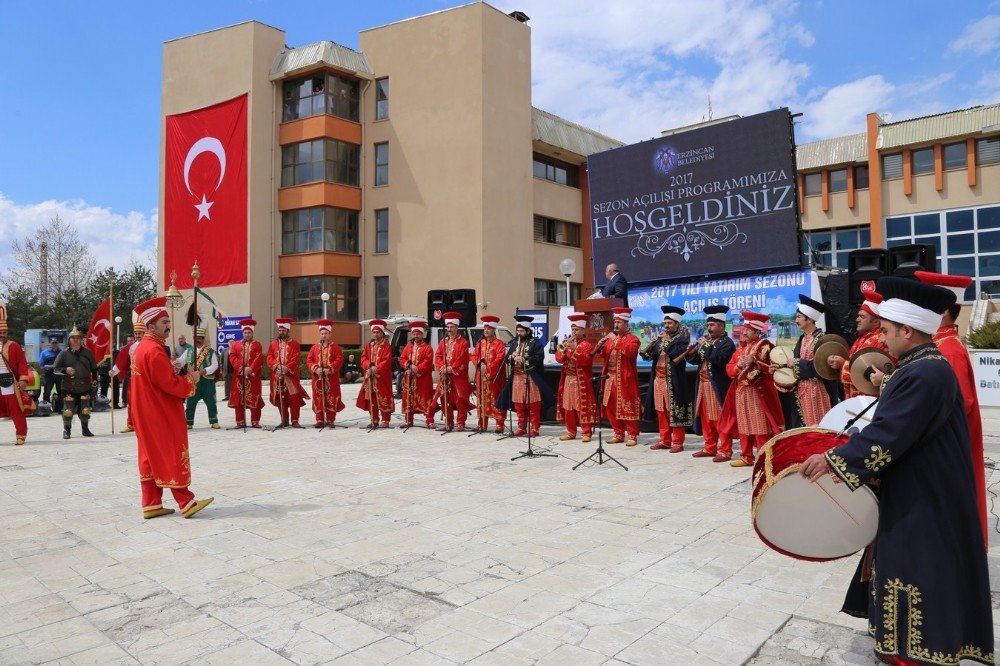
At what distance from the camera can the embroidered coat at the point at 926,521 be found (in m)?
2.78

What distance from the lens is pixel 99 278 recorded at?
41688 millimetres

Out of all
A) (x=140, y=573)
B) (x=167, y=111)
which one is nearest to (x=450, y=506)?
(x=140, y=573)

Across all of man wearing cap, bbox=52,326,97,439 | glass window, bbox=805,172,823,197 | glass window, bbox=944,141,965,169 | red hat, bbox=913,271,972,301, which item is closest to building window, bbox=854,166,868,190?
glass window, bbox=805,172,823,197

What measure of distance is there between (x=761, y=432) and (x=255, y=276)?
25476mm

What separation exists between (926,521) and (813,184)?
34.0m

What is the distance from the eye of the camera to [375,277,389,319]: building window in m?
30.5

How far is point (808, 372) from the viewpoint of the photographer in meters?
7.99

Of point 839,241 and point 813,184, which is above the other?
point 813,184

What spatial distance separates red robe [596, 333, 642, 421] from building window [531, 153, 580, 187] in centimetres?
2259

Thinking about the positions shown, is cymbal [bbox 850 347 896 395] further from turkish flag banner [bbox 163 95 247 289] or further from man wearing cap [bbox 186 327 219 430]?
turkish flag banner [bbox 163 95 247 289]

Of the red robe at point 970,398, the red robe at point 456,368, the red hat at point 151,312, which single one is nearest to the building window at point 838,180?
the red robe at point 456,368

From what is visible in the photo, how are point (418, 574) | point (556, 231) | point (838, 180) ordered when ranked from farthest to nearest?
point (556, 231) < point (838, 180) < point (418, 574)

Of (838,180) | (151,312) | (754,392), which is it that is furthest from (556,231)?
(151,312)

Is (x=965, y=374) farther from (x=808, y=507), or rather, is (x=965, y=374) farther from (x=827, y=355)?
(x=827, y=355)
